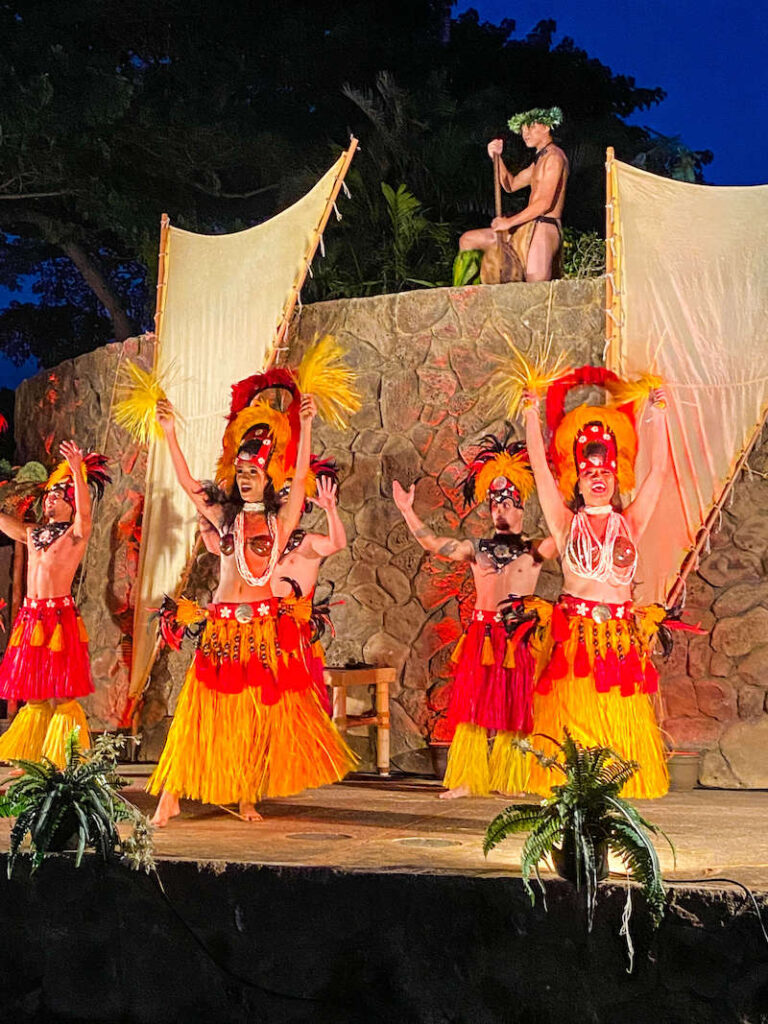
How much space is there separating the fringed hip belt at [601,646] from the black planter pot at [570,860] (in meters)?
1.43

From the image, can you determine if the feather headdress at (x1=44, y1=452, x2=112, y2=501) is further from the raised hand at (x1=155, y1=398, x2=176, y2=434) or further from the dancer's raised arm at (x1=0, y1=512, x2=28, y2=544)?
the raised hand at (x1=155, y1=398, x2=176, y2=434)

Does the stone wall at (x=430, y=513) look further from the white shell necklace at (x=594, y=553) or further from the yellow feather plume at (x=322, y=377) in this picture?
the yellow feather plume at (x=322, y=377)

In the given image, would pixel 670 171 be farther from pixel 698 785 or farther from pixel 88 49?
pixel 698 785

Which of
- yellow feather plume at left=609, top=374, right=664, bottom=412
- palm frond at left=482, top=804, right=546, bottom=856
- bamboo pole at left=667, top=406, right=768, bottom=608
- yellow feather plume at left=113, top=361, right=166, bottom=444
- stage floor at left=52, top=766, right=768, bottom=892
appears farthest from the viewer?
bamboo pole at left=667, top=406, right=768, bottom=608

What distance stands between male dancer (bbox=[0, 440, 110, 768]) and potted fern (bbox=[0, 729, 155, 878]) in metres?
1.86

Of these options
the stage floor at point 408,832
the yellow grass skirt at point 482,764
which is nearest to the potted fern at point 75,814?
the stage floor at point 408,832

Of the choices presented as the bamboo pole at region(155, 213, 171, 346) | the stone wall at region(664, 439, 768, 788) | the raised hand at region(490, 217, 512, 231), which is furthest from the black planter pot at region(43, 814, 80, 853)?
the raised hand at region(490, 217, 512, 231)

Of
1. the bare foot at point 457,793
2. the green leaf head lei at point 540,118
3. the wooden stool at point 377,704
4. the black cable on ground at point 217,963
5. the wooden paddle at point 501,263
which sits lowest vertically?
the black cable on ground at point 217,963

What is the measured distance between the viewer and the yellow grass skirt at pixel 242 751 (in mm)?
4707

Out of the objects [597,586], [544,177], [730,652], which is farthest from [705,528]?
[544,177]

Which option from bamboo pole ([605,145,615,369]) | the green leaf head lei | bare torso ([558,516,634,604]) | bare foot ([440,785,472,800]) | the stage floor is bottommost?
the stage floor

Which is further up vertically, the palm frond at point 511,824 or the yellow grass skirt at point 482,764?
the yellow grass skirt at point 482,764

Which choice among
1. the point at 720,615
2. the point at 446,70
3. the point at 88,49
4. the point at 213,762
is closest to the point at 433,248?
the point at 446,70

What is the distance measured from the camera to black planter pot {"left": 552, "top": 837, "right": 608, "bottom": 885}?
3.31 meters
